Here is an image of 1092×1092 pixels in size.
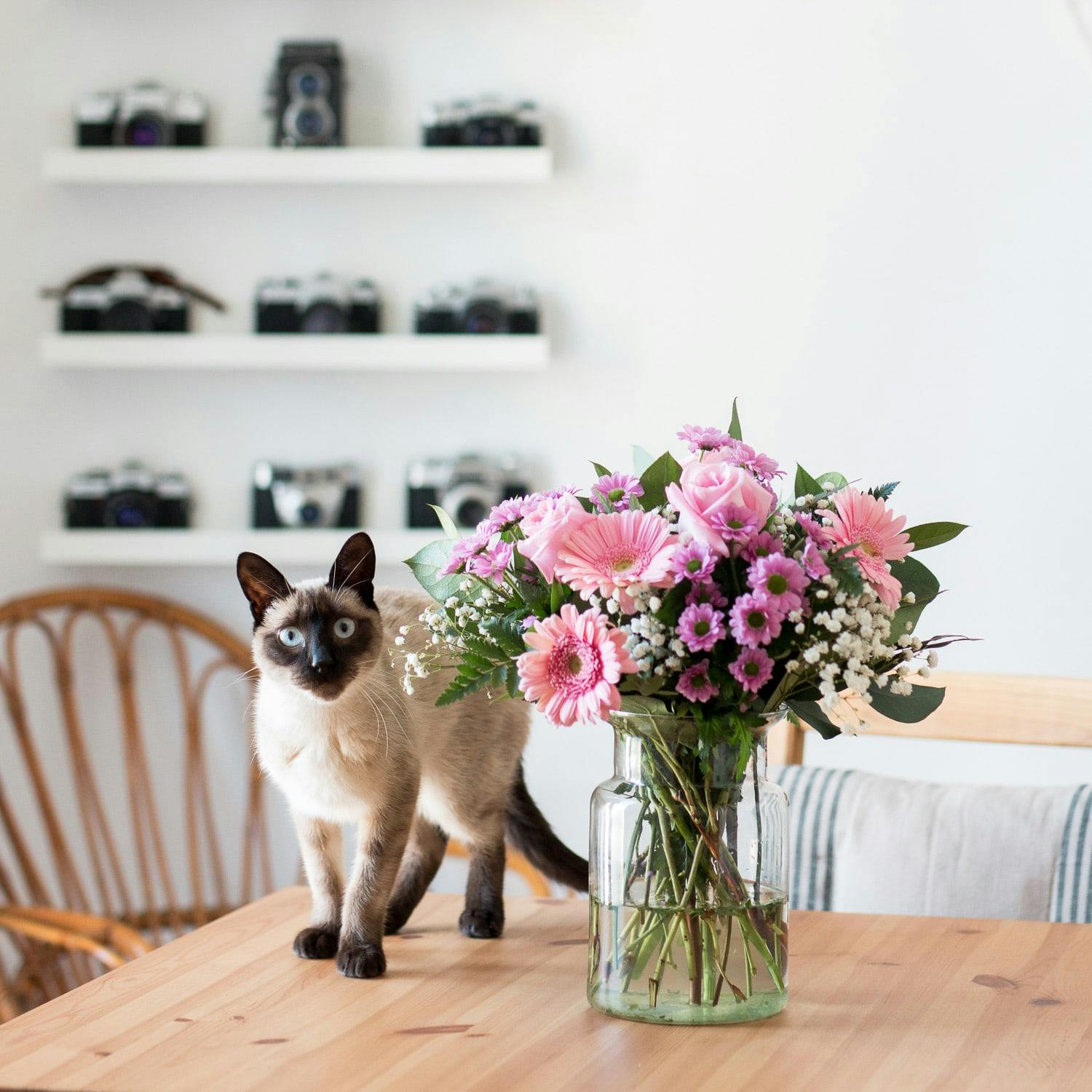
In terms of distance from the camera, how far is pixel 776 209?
6.51 feet

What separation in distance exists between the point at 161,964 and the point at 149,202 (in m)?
1.43

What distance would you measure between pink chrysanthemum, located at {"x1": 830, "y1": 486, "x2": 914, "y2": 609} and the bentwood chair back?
1.40m

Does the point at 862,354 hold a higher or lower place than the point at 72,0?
lower

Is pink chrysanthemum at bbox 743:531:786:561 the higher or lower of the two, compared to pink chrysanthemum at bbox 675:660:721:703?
higher

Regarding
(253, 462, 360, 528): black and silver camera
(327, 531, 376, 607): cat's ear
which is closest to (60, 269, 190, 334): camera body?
(253, 462, 360, 528): black and silver camera

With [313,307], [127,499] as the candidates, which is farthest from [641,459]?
[127,499]

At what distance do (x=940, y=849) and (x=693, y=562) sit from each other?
0.79 m

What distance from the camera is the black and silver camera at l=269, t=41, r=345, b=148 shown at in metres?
1.97

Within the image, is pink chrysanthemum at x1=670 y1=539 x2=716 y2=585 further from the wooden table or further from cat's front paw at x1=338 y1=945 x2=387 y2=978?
cat's front paw at x1=338 y1=945 x2=387 y2=978

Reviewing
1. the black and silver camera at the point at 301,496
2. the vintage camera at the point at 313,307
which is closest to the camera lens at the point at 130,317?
the vintage camera at the point at 313,307

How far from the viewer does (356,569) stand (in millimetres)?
941

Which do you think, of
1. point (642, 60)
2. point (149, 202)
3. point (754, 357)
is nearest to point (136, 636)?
point (149, 202)

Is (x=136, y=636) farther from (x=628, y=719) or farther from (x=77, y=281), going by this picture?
(x=628, y=719)

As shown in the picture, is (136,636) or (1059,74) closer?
(1059,74)
